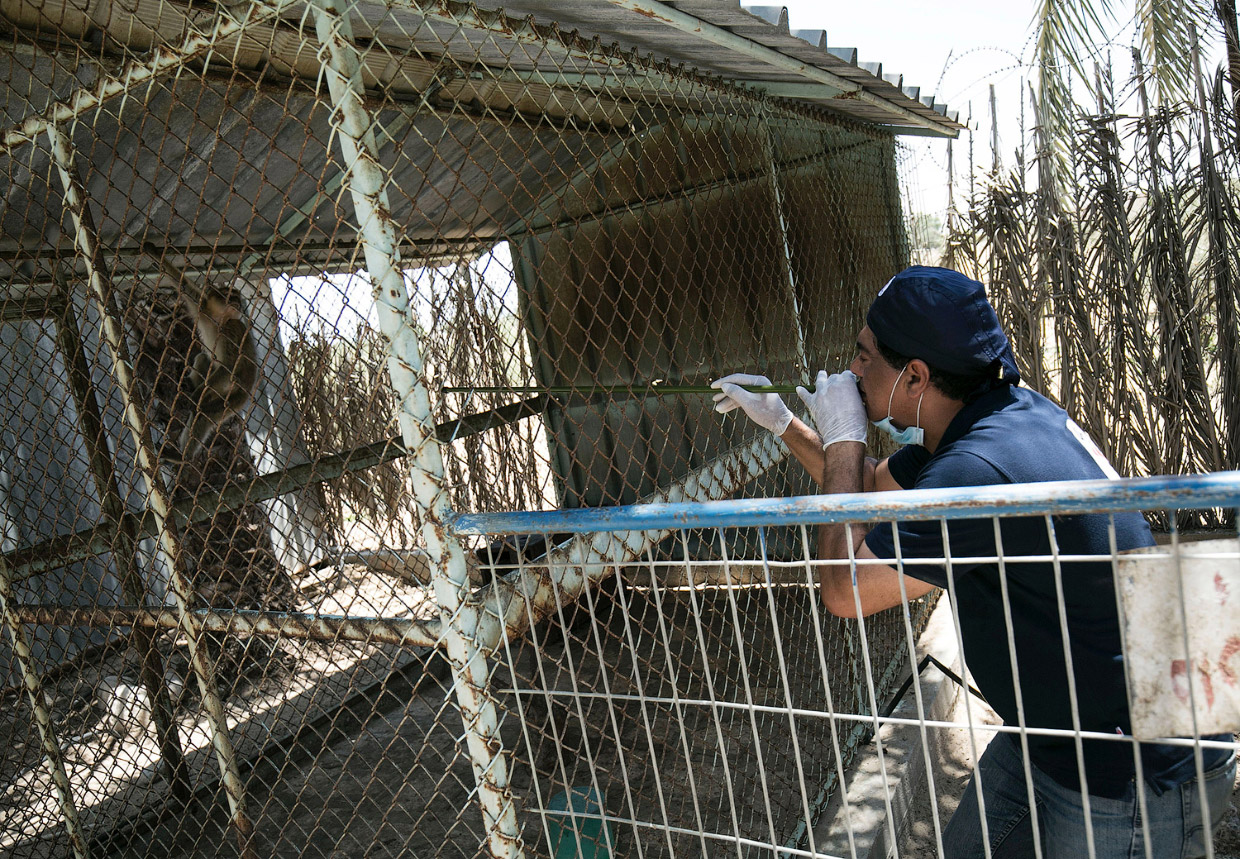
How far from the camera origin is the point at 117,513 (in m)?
3.37

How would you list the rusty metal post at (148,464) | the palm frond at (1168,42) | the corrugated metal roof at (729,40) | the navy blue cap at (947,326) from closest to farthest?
1. the navy blue cap at (947,326)
2. the corrugated metal roof at (729,40)
3. the rusty metal post at (148,464)
4. the palm frond at (1168,42)

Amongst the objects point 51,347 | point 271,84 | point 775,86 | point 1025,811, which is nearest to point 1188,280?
point 775,86

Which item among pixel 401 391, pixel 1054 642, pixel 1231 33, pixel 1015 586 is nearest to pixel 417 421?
pixel 401 391

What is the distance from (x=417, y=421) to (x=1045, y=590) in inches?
49.3

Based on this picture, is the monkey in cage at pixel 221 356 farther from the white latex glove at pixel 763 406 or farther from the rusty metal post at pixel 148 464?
the white latex glove at pixel 763 406

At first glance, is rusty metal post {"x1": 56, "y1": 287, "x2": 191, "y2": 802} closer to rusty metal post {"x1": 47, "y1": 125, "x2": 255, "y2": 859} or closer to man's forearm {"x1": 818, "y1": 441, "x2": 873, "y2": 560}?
rusty metal post {"x1": 47, "y1": 125, "x2": 255, "y2": 859}

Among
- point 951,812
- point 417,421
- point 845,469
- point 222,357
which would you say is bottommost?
point 951,812

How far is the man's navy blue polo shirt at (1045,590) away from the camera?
1.62m

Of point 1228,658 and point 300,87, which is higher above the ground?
point 300,87

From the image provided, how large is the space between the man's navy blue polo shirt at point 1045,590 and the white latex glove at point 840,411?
524 mm

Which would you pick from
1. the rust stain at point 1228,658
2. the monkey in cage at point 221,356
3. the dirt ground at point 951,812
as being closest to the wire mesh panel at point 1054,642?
the rust stain at point 1228,658

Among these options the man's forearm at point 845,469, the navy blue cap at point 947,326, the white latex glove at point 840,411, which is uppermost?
the navy blue cap at point 947,326

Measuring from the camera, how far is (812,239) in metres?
5.14

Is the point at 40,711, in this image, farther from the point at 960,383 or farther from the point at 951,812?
the point at 951,812
